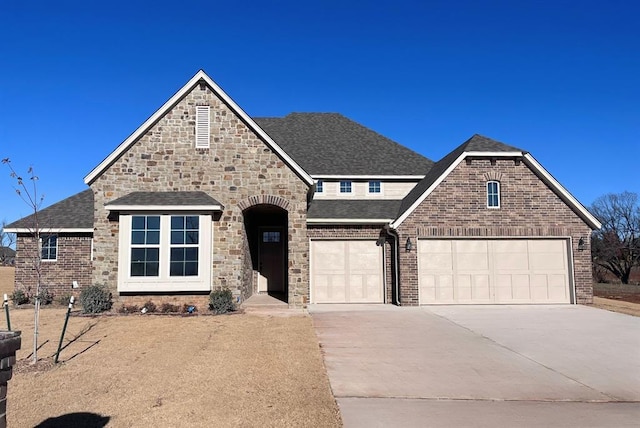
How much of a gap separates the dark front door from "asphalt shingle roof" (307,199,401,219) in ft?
8.13

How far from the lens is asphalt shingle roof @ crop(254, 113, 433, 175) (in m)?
20.1

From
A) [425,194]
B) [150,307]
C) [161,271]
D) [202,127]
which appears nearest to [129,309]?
[150,307]

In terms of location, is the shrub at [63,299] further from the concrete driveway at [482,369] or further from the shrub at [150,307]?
the concrete driveway at [482,369]

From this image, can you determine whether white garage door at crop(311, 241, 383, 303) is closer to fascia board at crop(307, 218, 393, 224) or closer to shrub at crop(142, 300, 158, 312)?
fascia board at crop(307, 218, 393, 224)

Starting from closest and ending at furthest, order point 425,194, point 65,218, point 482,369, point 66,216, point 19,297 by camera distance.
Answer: point 482,369
point 425,194
point 19,297
point 65,218
point 66,216

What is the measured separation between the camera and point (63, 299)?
1620 centimetres

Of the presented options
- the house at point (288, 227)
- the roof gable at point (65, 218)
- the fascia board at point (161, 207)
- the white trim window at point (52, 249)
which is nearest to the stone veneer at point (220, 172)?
the house at point (288, 227)

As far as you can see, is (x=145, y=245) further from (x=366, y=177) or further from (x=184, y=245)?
(x=366, y=177)

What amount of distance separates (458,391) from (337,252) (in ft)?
34.3

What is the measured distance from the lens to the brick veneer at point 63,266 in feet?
55.5

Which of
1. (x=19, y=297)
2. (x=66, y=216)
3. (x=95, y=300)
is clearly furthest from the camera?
(x=66, y=216)

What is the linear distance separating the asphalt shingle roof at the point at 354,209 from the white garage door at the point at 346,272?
3.46 ft

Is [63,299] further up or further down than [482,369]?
further up

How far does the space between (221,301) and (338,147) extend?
35.2 feet
